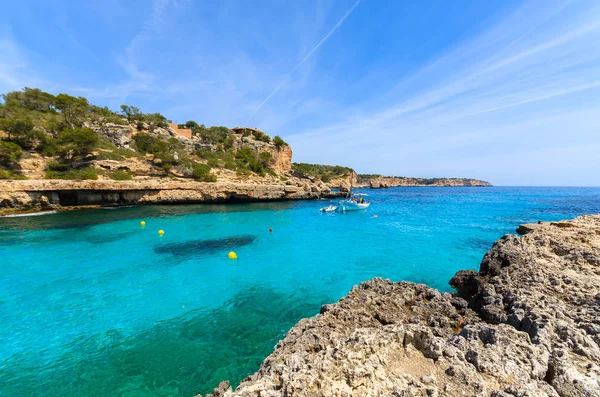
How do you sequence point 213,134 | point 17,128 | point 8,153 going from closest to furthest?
1. point 8,153
2. point 17,128
3. point 213,134

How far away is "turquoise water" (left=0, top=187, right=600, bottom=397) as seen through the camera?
5055 millimetres

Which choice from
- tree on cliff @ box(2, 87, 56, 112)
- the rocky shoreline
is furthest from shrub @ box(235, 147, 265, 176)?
tree on cliff @ box(2, 87, 56, 112)

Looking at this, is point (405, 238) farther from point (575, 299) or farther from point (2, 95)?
point (2, 95)

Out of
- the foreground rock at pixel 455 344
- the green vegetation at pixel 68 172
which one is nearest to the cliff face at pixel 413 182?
the green vegetation at pixel 68 172

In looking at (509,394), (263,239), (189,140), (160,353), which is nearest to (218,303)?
(160,353)

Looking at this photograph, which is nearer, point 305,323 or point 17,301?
point 305,323

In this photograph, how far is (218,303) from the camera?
7879mm

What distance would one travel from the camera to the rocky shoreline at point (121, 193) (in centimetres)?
2186

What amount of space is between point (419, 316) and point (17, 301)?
1167cm

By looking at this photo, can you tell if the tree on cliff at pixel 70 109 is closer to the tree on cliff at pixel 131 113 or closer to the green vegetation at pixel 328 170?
the tree on cliff at pixel 131 113

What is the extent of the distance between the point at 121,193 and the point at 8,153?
10.3 metres

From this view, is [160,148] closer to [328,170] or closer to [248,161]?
[248,161]

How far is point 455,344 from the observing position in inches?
133

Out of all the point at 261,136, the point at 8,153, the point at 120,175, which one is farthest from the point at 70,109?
the point at 261,136
